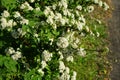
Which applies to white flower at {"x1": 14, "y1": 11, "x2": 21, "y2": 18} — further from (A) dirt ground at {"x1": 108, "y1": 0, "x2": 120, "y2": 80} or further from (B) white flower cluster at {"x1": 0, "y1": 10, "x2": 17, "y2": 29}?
(A) dirt ground at {"x1": 108, "y1": 0, "x2": 120, "y2": 80}

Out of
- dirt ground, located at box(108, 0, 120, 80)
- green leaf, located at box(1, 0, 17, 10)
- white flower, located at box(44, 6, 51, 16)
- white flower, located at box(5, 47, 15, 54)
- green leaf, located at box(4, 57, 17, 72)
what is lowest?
dirt ground, located at box(108, 0, 120, 80)

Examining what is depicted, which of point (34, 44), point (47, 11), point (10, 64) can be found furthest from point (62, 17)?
point (10, 64)

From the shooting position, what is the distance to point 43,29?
20.0 feet

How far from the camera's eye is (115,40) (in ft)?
33.2

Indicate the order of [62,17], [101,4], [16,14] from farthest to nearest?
[101,4] → [62,17] → [16,14]

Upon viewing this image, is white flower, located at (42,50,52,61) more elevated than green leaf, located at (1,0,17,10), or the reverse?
green leaf, located at (1,0,17,10)

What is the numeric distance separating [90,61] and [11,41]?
324cm

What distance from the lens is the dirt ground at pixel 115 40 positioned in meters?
8.65

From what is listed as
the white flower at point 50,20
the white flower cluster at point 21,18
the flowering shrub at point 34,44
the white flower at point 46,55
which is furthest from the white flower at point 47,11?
the white flower at point 46,55

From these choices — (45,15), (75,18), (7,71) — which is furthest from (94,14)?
(7,71)

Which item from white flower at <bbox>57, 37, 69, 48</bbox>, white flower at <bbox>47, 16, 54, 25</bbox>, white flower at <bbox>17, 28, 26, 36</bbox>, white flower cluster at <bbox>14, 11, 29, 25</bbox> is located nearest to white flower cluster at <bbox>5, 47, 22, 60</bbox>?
white flower at <bbox>17, 28, 26, 36</bbox>

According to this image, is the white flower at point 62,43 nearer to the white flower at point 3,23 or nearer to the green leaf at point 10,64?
the green leaf at point 10,64

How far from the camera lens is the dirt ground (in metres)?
8.65

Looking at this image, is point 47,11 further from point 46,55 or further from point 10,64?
point 10,64
